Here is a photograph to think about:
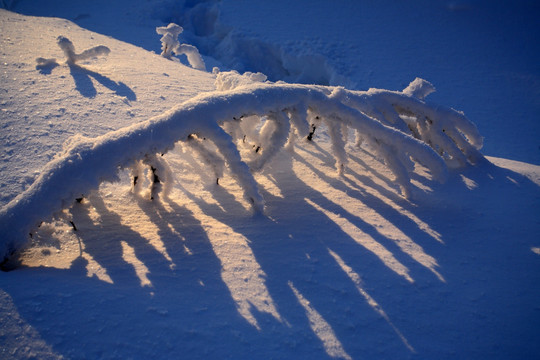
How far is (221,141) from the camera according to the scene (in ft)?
7.72

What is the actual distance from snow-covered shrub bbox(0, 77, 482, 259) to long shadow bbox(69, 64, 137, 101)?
82.8 inches

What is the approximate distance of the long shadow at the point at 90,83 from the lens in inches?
175

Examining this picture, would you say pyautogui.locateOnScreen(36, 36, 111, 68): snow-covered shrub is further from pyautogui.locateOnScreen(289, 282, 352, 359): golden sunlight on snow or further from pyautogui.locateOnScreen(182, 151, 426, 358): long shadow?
pyautogui.locateOnScreen(289, 282, 352, 359): golden sunlight on snow

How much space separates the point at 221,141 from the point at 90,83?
11.0 ft

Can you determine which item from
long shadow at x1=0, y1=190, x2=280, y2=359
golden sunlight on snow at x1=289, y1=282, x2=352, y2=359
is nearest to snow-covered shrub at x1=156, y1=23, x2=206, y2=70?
long shadow at x1=0, y1=190, x2=280, y2=359

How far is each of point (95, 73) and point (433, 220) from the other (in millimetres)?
5007

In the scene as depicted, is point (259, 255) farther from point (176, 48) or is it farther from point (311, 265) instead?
point (176, 48)

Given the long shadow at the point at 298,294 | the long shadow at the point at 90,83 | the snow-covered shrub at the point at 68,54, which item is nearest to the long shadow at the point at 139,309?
the long shadow at the point at 298,294

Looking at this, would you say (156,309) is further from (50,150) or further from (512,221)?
(512,221)

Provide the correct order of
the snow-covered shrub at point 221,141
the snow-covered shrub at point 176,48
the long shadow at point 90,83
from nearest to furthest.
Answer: the snow-covered shrub at point 221,141 → the long shadow at point 90,83 → the snow-covered shrub at point 176,48

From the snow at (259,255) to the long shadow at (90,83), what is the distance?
0.04 meters

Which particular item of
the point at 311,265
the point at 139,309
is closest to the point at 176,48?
the point at 311,265

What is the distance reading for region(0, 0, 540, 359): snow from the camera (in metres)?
1.57

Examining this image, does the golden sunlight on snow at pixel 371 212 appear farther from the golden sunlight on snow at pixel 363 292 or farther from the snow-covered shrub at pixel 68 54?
the snow-covered shrub at pixel 68 54
